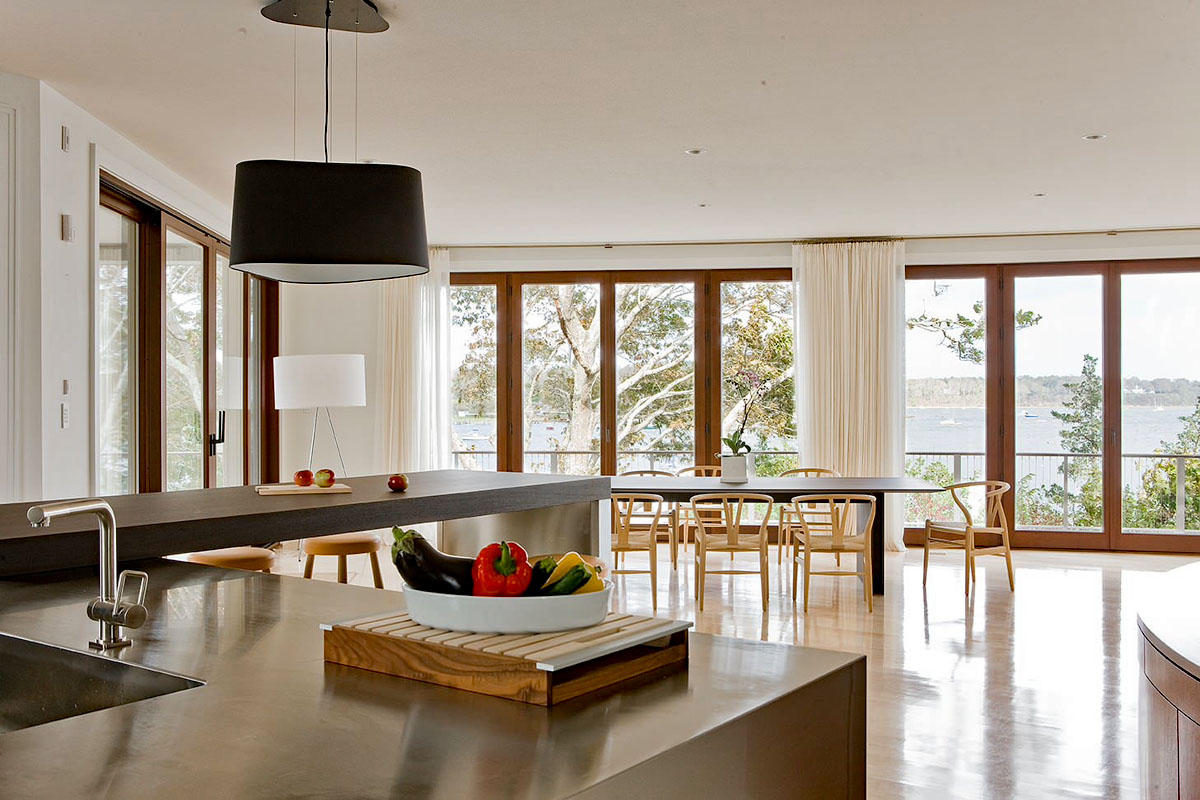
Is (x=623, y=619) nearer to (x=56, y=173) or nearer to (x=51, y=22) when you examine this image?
(x=51, y=22)

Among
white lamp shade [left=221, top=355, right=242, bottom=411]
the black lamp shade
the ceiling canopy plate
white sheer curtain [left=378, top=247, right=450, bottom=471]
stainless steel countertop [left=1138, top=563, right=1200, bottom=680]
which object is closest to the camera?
stainless steel countertop [left=1138, top=563, right=1200, bottom=680]

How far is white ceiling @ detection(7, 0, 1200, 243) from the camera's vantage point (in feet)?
12.0

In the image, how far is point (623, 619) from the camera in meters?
1.54

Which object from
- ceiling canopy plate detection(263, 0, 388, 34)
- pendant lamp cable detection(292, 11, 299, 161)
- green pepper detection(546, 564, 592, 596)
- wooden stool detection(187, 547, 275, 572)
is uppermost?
pendant lamp cable detection(292, 11, 299, 161)

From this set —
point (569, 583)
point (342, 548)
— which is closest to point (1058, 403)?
point (342, 548)

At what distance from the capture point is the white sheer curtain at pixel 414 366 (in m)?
8.58

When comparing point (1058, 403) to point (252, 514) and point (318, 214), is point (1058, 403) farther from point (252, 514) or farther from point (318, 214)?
point (252, 514)

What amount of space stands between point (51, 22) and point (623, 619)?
11.2ft

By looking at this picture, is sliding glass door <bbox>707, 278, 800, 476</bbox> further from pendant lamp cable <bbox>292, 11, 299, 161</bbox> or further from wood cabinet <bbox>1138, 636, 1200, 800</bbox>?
wood cabinet <bbox>1138, 636, 1200, 800</bbox>

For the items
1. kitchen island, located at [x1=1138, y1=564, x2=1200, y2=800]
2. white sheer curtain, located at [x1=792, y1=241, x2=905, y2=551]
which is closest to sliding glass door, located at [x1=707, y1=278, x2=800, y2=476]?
white sheer curtain, located at [x1=792, y1=241, x2=905, y2=551]

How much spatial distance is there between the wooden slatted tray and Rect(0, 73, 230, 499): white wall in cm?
341

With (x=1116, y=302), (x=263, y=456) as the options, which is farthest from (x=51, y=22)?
(x=1116, y=302)

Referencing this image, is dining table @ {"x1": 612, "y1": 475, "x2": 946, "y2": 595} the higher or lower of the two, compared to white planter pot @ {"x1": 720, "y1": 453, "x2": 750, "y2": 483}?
lower

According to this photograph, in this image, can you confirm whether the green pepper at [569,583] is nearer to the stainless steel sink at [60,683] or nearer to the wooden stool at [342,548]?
the stainless steel sink at [60,683]
